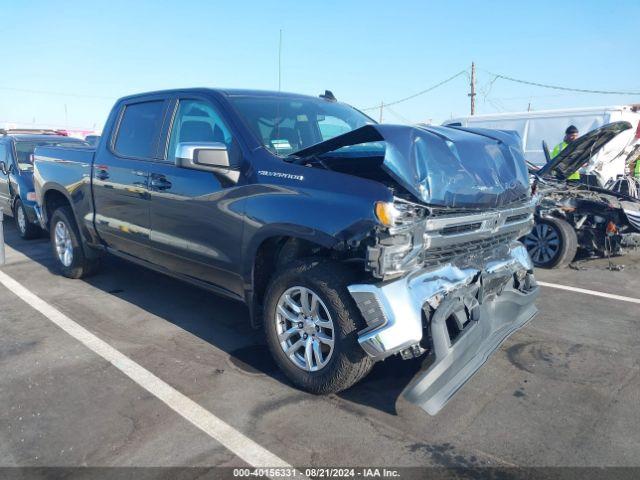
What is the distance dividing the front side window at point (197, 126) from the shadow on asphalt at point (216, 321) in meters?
1.52

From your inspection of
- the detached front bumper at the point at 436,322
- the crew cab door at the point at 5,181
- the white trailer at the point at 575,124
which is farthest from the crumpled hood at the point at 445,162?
the crew cab door at the point at 5,181

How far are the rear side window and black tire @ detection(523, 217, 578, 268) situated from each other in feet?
16.8

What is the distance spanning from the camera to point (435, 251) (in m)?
3.25

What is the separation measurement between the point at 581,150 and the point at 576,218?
94 centimetres

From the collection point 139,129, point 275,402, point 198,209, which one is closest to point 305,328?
point 275,402

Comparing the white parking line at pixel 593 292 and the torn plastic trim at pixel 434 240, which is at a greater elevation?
the torn plastic trim at pixel 434 240

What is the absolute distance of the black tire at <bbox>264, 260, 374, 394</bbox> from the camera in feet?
10.3

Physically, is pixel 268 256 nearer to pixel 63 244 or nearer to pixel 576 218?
pixel 63 244

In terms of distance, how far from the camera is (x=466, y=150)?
3.60 m

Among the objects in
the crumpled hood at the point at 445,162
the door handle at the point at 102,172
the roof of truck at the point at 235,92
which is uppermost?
the roof of truck at the point at 235,92

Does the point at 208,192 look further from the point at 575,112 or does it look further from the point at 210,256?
the point at 575,112

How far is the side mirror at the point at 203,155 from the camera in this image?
3.59 meters

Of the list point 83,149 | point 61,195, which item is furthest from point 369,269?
point 61,195

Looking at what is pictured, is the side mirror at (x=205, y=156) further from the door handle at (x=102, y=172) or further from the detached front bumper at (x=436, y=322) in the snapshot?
the door handle at (x=102, y=172)
